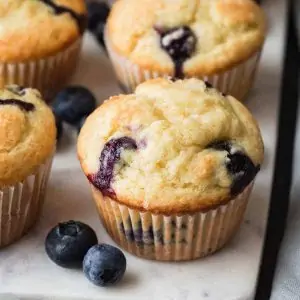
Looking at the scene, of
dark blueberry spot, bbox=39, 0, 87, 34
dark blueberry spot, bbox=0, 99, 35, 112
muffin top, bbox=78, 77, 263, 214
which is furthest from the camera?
dark blueberry spot, bbox=39, 0, 87, 34

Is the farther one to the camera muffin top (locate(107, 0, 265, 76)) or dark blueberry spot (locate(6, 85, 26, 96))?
muffin top (locate(107, 0, 265, 76))

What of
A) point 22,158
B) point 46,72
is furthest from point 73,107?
point 22,158

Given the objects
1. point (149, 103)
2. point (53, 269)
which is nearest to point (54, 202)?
point (53, 269)

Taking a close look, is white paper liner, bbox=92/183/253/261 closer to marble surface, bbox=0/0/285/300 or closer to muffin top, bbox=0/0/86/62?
marble surface, bbox=0/0/285/300

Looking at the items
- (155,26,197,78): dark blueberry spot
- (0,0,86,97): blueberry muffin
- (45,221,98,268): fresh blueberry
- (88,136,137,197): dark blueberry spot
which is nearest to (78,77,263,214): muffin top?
(88,136,137,197): dark blueberry spot

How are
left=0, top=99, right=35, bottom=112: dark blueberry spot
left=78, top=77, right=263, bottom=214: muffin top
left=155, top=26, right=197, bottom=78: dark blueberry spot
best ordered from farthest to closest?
left=155, top=26, right=197, bottom=78: dark blueberry spot, left=0, top=99, right=35, bottom=112: dark blueberry spot, left=78, top=77, right=263, bottom=214: muffin top

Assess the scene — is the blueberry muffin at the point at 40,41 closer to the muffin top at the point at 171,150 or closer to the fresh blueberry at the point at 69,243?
the muffin top at the point at 171,150

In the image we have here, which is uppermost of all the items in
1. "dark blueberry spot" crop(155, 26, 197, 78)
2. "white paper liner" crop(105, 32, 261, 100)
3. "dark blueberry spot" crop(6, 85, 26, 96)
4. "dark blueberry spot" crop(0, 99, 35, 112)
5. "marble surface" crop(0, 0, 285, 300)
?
"dark blueberry spot" crop(155, 26, 197, 78)
